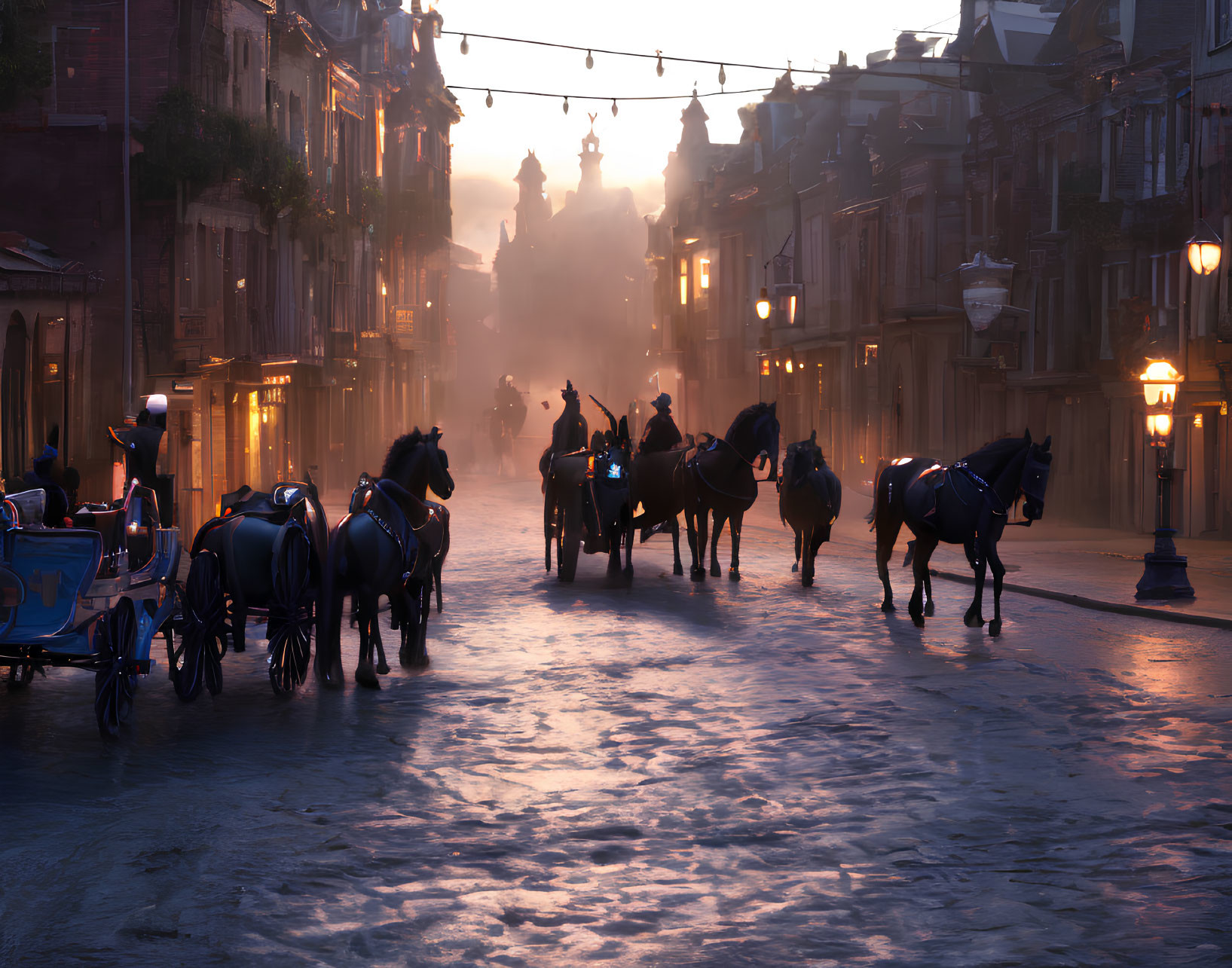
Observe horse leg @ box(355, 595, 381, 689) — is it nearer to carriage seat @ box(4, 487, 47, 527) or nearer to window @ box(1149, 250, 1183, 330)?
carriage seat @ box(4, 487, 47, 527)

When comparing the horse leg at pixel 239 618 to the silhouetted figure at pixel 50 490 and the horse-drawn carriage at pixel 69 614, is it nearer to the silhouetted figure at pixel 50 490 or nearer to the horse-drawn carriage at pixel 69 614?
the horse-drawn carriage at pixel 69 614

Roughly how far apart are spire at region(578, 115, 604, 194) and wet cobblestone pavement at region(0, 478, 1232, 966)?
129848 mm

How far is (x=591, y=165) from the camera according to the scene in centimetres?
14312

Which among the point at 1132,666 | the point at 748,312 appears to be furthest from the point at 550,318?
the point at 1132,666

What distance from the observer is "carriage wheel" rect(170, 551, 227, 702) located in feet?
35.5

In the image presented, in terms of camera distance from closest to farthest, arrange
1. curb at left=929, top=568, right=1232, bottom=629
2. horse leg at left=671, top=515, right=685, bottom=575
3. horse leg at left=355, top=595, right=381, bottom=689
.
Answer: horse leg at left=355, top=595, right=381, bottom=689
curb at left=929, top=568, right=1232, bottom=629
horse leg at left=671, top=515, right=685, bottom=575

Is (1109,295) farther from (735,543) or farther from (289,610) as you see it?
(289,610)

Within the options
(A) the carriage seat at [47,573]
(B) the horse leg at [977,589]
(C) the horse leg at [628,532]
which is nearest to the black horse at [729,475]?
(C) the horse leg at [628,532]

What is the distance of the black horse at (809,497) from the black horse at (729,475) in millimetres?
278

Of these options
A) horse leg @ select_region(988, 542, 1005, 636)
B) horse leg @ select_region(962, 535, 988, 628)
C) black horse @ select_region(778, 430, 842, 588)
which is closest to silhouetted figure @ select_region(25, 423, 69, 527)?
horse leg @ select_region(988, 542, 1005, 636)

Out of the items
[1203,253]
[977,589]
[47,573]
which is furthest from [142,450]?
[1203,253]

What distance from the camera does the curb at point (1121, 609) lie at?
51.3 ft

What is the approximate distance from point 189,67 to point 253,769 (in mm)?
21463

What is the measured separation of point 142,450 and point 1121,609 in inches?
419
